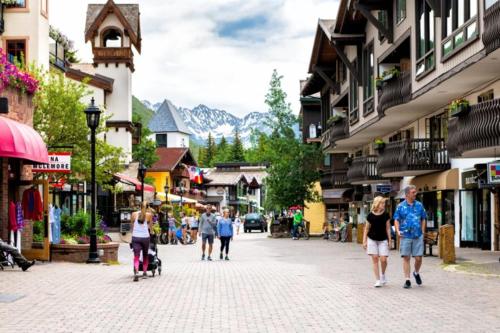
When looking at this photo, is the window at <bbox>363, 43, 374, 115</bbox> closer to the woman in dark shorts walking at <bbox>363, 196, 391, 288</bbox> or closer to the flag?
the woman in dark shorts walking at <bbox>363, 196, 391, 288</bbox>

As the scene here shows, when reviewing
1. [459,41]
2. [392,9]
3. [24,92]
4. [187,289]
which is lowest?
[187,289]

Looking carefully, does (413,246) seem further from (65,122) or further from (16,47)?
(16,47)

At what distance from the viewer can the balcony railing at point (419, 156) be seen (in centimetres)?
3416

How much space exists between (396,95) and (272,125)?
31.7 m

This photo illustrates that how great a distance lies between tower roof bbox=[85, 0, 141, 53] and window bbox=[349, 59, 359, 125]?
21.3 m

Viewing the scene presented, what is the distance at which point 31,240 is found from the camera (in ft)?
75.7

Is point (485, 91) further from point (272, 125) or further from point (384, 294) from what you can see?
point (272, 125)

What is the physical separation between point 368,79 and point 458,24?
52.8ft

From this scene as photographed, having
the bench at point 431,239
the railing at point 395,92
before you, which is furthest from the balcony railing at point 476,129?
the railing at point 395,92

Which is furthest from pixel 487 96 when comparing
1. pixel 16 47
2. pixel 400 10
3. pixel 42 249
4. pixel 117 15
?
pixel 117 15

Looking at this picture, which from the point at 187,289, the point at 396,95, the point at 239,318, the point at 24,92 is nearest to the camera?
the point at 239,318

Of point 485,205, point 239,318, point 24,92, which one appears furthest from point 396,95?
point 239,318

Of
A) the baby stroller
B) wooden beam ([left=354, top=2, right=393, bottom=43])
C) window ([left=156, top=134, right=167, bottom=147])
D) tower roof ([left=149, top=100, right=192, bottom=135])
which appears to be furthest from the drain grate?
window ([left=156, top=134, right=167, bottom=147])

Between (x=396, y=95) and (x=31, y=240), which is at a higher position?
(x=396, y=95)
